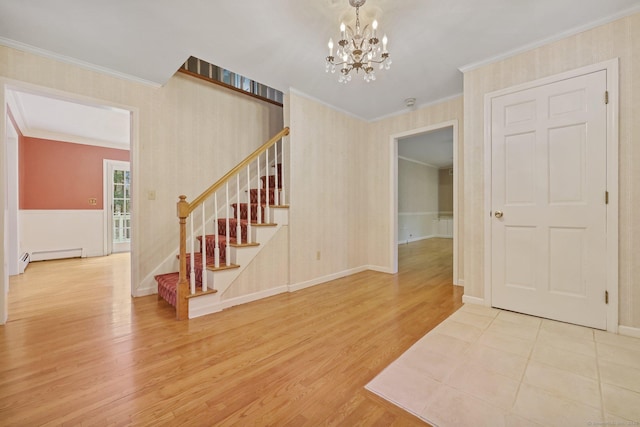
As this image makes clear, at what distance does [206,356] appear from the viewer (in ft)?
5.98

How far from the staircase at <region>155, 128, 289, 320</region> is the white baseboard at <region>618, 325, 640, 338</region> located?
3.19 m

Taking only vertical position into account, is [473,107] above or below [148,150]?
above

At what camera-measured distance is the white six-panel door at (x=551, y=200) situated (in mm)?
2180

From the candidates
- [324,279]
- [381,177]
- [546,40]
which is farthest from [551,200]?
[324,279]

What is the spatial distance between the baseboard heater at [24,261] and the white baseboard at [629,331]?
734cm

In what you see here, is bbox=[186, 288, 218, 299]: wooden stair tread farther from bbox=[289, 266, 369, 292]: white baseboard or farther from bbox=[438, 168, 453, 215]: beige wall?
bbox=[438, 168, 453, 215]: beige wall

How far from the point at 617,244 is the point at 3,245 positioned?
5205 millimetres

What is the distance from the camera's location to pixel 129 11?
2002mm

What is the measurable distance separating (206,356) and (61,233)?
18.4 ft


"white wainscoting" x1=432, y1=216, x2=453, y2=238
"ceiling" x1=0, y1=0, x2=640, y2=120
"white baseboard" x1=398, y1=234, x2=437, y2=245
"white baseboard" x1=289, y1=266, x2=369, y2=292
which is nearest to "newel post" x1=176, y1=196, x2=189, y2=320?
"white baseboard" x1=289, y1=266, x2=369, y2=292

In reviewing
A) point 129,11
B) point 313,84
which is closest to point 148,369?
point 129,11

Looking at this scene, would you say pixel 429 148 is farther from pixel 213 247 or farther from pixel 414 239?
pixel 213 247

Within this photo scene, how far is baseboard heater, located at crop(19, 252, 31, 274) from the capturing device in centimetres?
414

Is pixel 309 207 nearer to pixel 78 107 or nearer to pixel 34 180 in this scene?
pixel 78 107
